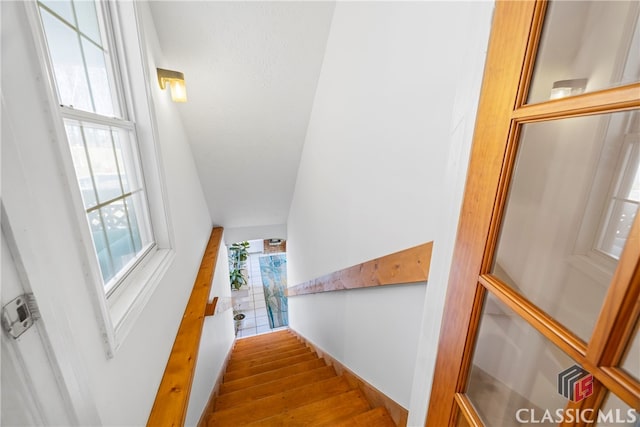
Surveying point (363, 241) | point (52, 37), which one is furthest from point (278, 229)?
point (52, 37)

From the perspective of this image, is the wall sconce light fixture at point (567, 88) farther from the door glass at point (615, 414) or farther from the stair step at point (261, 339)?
the stair step at point (261, 339)

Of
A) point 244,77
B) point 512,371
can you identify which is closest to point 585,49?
point 512,371

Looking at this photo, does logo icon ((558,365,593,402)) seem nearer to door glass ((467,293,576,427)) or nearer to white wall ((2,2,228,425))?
door glass ((467,293,576,427))

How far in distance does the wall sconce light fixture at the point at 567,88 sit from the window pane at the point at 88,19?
1.46 meters

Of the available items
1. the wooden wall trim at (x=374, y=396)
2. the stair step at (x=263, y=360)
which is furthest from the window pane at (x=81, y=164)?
the stair step at (x=263, y=360)

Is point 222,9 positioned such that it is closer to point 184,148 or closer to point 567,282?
point 184,148

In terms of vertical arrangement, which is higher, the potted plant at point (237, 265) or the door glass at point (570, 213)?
the door glass at point (570, 213)

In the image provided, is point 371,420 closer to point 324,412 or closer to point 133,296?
point 324,412

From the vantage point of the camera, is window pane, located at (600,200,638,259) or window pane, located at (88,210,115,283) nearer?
window pane, located at (600,200,638,259)

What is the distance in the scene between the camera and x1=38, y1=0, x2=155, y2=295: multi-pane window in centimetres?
86

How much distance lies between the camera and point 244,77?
203cm

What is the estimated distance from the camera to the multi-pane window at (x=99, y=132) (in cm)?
86

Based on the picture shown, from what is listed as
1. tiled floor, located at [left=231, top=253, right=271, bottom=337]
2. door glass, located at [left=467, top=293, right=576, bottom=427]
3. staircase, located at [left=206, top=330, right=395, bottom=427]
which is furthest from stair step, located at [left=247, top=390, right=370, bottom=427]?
tiled floor, located at [left=231, top=253, right=271, bottom=337]

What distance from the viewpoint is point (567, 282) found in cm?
50
